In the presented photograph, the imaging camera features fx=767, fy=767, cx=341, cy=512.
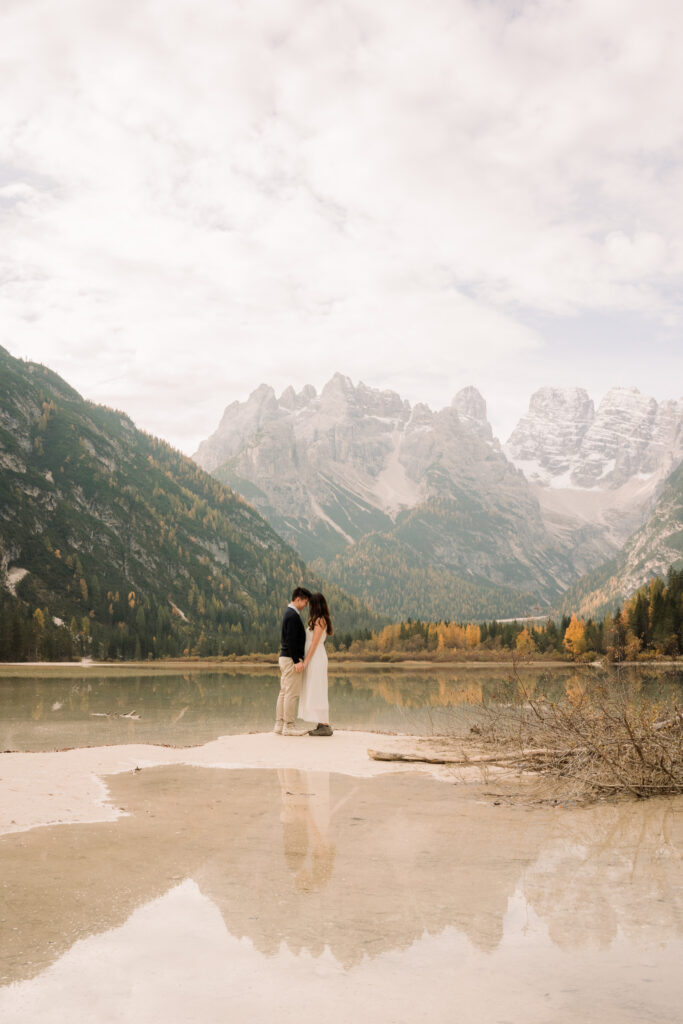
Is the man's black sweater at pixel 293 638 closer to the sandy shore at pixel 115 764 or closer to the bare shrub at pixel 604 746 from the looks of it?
the sandy shore at pixel 115 764

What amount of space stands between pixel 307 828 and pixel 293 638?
29.8ft

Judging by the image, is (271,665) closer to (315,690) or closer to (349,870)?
(315,690)

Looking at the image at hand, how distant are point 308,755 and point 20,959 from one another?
10.1 meters

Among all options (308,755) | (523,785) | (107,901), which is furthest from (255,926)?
(308,755)

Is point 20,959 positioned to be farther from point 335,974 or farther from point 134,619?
point 134,619

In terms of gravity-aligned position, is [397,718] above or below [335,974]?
below

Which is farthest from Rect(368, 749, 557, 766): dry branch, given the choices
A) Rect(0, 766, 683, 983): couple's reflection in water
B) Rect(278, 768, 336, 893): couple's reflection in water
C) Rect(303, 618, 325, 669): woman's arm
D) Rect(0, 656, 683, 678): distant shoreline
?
Rect(0, 656, 683, 678): distant shoreline

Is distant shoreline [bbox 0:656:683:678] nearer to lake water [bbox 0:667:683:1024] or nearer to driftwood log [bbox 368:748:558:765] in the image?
driftwood log [bbox 368:748:558:765]

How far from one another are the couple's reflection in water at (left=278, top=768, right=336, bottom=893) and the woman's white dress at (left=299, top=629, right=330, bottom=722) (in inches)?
187

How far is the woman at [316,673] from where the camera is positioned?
17953mm

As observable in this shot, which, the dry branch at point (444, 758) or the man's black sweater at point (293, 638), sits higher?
the man's black sweater at point (293, 638)

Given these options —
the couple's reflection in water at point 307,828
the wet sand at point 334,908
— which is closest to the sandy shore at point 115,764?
the wet sand at point 334,908

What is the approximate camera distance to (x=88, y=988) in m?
4.76

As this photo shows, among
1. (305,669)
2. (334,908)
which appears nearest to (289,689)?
(305,669)
